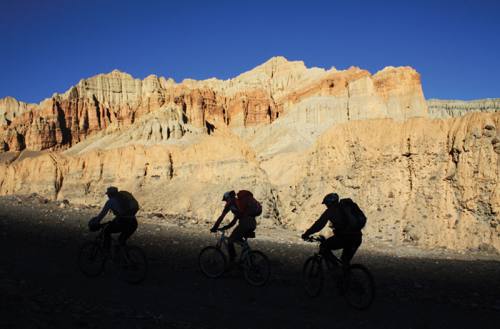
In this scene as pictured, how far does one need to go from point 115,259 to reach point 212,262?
7.66 feet

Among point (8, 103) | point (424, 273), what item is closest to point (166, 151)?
point (424, 273)

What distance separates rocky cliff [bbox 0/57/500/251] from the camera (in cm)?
2656

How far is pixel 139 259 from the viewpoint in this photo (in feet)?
31.6

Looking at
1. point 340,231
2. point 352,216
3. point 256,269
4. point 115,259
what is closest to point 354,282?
point 340,231

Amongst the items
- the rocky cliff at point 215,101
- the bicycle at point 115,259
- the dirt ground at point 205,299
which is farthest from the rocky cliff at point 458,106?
the bicycle at point 115,259

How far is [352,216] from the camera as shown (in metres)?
8.15

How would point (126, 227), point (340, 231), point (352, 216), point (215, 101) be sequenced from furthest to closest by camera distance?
point (215, 101), point (126, 227), point (340, 231), point (352, 216)

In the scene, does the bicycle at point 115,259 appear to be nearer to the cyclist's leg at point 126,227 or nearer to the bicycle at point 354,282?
the cyclist's leg at point 126,227

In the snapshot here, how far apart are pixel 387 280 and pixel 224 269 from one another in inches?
189

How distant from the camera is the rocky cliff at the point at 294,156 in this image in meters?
26.6

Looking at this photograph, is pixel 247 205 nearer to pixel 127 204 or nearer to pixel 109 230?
pixel 127 204

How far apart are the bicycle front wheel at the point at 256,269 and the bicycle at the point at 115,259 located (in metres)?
2.34

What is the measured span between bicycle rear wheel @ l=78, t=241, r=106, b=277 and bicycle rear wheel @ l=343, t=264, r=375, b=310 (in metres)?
5.51

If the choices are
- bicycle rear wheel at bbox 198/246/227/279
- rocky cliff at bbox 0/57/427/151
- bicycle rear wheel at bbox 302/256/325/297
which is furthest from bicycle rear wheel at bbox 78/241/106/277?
rocky cliff at bbox 0/57/427/151
